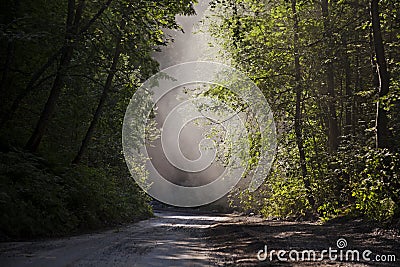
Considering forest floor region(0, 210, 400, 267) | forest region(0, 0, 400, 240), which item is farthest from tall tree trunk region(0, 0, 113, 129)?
forest floor region(0, 210, 400, 267)

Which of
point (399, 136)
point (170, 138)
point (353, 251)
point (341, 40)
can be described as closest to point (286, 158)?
point (341, 40)

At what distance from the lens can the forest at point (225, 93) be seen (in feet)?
45.4

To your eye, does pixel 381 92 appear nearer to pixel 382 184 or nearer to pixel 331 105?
pixel 382 184

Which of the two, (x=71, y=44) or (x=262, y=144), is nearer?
(x=71, y=44)

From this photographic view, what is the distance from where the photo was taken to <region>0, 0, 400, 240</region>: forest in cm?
1384

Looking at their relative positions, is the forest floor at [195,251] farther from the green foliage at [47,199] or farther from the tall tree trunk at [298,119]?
the tall tree trunk at [298,119]

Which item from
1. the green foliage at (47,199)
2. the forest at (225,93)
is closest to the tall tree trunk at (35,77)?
the forest at (225,93)

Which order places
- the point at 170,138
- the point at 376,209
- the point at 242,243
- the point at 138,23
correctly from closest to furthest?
the point at 242,243
the point at 376,209
the point at 138,23
the point at 170,138

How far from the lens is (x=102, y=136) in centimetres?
2819

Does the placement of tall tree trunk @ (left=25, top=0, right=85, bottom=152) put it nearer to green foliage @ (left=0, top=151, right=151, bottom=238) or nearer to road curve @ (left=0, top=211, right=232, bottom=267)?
green foliage @ (left=0, top=151, right=151, bottom=238)

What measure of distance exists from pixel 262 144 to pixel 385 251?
562 inches

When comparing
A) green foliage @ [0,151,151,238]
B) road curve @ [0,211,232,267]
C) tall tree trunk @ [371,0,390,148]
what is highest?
tall tree trunk @ [371,0,390,148]

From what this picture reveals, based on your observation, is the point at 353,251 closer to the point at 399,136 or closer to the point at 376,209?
the point at 376,209

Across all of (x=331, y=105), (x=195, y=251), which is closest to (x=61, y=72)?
(x=195, y=251)
